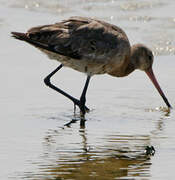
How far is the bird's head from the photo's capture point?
11445mm

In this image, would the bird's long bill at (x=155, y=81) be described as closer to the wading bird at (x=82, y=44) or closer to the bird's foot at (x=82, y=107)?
the wading bird at (x=82, y=44)

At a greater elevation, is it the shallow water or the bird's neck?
the bird's neck

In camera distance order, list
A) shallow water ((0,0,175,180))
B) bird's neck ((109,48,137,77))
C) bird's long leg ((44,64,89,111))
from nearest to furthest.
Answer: shallow water ((0,0,175,180)) < bird's long leg ((44,64,89,111)) < bird's neck ((109,48,137,77))

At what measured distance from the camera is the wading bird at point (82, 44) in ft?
34.7

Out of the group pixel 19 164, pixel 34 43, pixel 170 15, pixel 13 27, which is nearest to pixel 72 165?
pixel 19 164

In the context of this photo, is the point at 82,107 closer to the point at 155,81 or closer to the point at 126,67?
the point at 126,67

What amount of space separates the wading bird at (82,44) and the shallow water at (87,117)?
0.40 metres

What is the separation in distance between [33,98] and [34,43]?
0.76 metres

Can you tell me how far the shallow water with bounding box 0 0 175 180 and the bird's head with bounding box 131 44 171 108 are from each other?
0.22m

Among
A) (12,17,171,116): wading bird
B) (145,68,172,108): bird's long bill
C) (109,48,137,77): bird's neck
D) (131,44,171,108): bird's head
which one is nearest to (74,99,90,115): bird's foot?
(12,17,171,116): wading bird

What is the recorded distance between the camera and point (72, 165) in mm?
8094

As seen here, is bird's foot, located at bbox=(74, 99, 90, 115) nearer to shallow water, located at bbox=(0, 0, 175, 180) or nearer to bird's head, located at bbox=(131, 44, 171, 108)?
shallow water, located at bbox=(0, 0, 175, 180)

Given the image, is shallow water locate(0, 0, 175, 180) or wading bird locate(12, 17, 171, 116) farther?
wading bird locate(12, 17, 171, 116)

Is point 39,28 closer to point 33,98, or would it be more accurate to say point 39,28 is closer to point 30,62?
point 33,98
